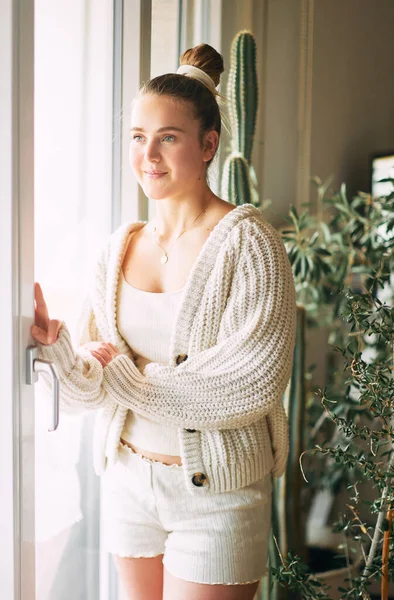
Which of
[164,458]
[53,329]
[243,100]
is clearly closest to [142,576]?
[164,458]

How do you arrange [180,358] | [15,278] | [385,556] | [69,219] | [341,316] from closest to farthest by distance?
[15,278] → [180,358] → [69,219] → [385,556] → [341,316]

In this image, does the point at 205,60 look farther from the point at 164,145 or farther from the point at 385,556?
the point at 385,556

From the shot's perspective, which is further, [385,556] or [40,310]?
[385,556]

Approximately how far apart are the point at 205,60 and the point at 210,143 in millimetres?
177

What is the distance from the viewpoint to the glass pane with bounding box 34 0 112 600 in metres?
1.48

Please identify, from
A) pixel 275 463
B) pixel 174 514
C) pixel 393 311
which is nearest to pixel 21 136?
pixel 174 514

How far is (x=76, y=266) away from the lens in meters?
1.72

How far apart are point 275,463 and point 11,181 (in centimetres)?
86

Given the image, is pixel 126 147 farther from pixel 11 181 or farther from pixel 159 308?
pixel 11 181

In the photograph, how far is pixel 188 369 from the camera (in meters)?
1.45

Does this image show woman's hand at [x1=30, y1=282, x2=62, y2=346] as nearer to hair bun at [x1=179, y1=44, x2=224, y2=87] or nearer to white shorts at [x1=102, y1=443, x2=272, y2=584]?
white shorts at [x1=102, y1=443, x2=272, y2=584]

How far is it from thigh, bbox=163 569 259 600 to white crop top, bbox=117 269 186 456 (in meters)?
0.25

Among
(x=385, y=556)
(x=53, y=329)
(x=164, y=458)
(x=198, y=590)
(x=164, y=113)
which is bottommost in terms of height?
(x=385, y=556)

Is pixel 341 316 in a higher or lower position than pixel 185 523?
higher
